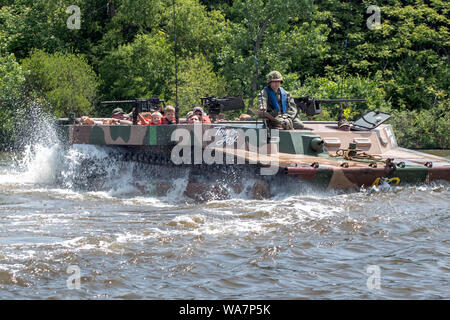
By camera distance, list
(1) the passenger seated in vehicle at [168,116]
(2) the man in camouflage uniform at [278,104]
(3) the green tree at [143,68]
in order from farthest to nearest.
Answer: (3) the green tree at [143,68] < (1) the passenger seated in vehicle at [168,116] < (2) the man in camouflage uniform at [278,104]

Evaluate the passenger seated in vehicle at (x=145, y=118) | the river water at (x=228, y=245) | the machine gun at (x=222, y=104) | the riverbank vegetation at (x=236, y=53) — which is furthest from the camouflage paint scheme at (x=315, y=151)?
the riverbank vegetation at (x=236, y=53)

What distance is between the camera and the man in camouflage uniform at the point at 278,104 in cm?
1306

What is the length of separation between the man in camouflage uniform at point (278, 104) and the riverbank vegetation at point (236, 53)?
15.4 metres

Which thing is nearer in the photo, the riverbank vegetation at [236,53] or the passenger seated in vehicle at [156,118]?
the passenger seated in vehicle at [156,118]

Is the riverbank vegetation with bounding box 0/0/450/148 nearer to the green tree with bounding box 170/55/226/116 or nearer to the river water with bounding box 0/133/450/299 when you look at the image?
the green tree with bounding box 170/55/226/116

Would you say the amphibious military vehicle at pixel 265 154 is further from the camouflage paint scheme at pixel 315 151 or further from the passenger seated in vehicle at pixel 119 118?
the passenger seated in vehicle at pixel 119 118

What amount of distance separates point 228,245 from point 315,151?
4323mm

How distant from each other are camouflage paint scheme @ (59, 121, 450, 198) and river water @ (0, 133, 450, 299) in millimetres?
278

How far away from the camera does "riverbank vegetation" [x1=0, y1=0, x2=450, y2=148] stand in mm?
30109

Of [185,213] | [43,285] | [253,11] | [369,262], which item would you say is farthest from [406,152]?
[253,11]

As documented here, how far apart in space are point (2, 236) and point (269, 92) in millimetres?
5826

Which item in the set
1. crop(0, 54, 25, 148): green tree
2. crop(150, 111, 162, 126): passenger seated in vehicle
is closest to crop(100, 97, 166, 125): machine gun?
crop(150, 111, 162, 126): passenger seated in vehicle

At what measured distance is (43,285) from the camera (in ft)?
22.8

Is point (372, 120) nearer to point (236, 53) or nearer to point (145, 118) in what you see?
point (145, 118)
